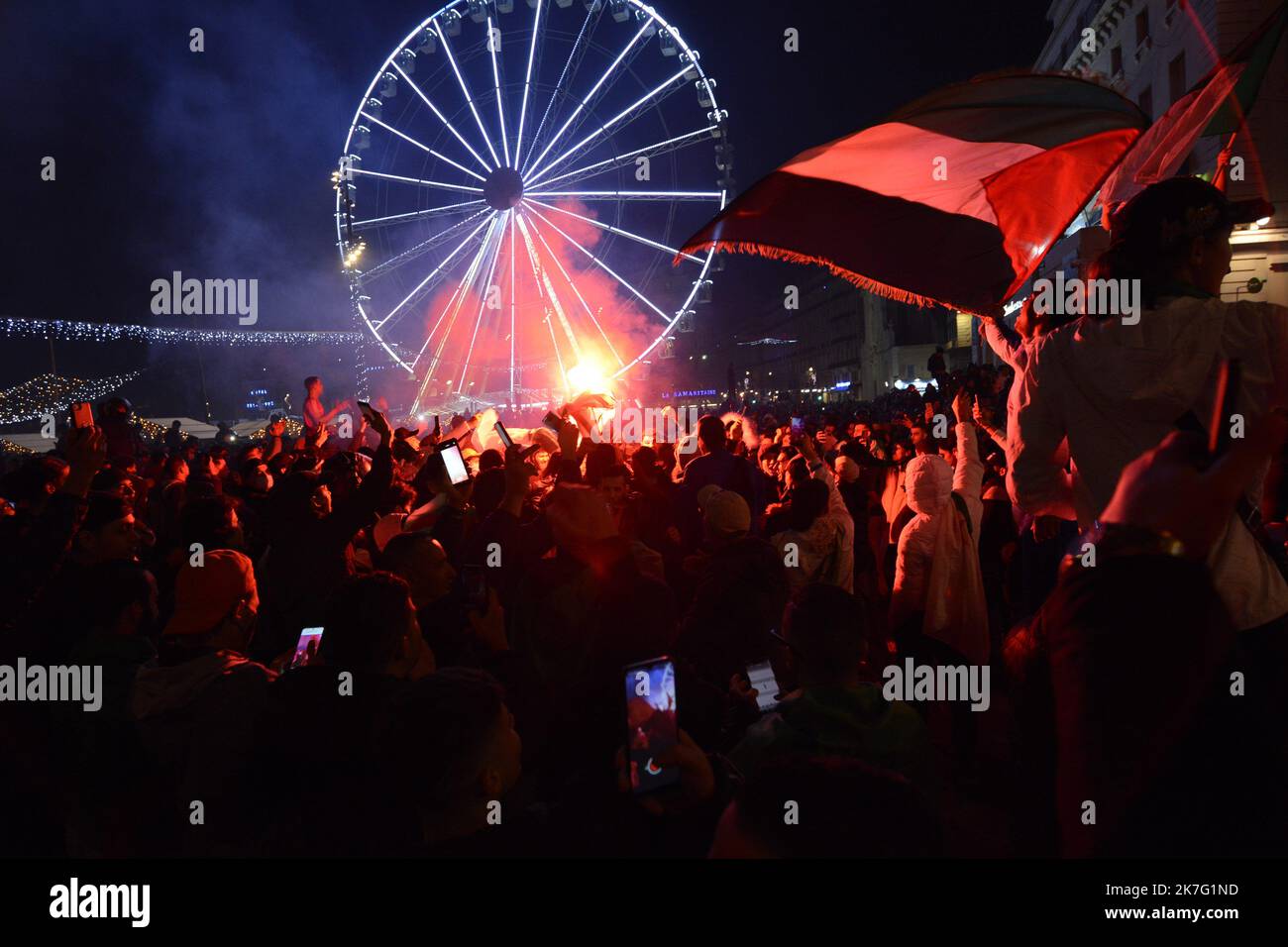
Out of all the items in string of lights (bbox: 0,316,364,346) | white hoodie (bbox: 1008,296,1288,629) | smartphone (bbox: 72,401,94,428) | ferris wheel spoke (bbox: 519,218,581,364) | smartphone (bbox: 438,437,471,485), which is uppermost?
string of lights (bbox: 0,316,364,346)

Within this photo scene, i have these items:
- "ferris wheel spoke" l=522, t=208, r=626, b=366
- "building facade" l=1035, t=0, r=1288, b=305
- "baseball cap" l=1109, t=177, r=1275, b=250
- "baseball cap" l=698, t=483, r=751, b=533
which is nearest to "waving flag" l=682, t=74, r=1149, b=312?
"baseball cap" l=1109, t=177, r=1275, b=250

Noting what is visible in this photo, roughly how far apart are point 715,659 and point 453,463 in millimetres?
2670

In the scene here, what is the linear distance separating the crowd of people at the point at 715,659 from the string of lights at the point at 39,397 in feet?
99.7

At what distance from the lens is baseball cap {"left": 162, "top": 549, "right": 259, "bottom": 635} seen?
301 cm

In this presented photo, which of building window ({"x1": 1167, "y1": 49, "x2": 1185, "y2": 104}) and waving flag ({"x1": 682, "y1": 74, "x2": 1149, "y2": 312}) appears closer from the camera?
waving flag ({"x1": 682, "y1": 74, "x2": 1149, "y2": 312})

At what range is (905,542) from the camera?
5348 millimetres

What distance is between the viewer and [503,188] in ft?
60.2

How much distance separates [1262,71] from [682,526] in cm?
460

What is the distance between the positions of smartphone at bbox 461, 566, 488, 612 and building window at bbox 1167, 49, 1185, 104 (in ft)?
105

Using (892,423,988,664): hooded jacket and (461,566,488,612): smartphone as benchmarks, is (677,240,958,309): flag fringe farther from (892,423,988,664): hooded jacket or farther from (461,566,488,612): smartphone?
(892,423,988,664): hooded jacket

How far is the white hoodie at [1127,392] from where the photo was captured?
2.12 metres

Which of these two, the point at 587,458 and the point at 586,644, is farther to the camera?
the point at 587,458
